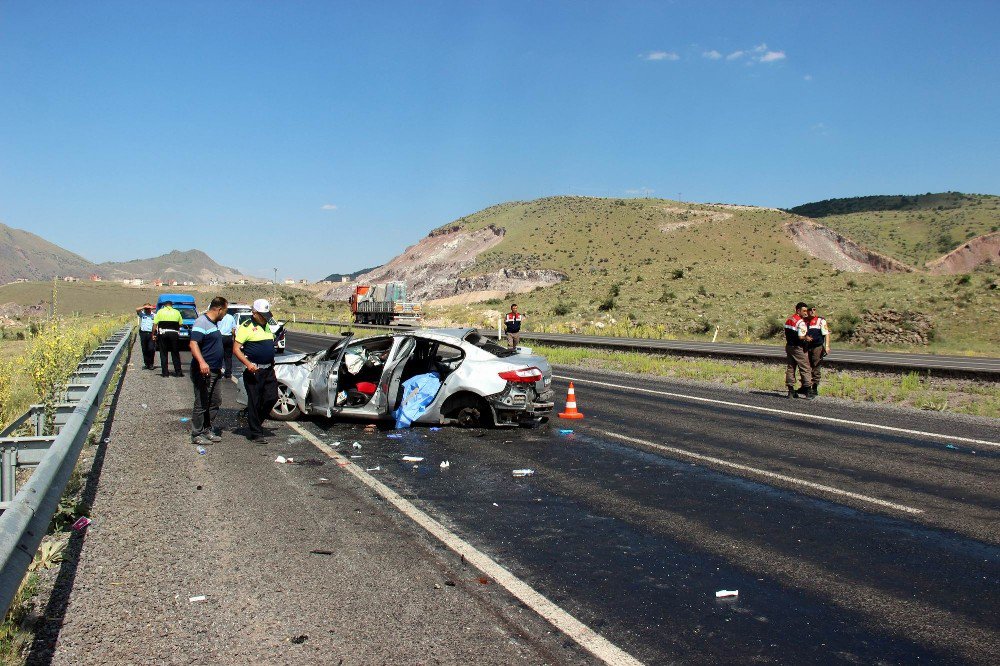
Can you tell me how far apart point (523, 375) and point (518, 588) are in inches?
235

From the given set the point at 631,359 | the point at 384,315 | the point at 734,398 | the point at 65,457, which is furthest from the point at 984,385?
the point at 384,315

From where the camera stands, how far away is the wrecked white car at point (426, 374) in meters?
10.9

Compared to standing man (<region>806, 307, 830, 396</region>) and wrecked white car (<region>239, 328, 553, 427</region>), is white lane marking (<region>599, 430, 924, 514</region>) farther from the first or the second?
standing man (<region>806, 307, 830, 396</region>)

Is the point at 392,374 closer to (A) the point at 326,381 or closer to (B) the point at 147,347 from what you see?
(A) the point at 326,381

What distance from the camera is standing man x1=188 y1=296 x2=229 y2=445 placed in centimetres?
1016

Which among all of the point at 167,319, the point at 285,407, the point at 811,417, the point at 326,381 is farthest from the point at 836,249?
the point at 326,381

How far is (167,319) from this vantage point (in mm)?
18609

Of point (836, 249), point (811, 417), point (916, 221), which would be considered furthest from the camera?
point (916, 221)

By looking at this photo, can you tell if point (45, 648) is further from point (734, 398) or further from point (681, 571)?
point (734, 398)

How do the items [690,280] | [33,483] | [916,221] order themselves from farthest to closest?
[916,221], [690,280], [33,483]

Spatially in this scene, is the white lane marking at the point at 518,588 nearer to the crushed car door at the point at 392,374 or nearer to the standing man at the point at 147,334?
the crushed car door at the point at 392,374

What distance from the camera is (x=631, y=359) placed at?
1015 inches

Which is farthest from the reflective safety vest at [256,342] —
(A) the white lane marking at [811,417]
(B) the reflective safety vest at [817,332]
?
(B) the reflective safety vest at [817,332]

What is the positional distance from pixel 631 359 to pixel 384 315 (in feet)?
110
